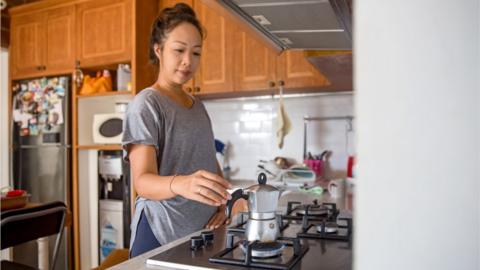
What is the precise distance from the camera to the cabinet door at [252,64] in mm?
2447

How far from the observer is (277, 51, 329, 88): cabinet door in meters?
2.31

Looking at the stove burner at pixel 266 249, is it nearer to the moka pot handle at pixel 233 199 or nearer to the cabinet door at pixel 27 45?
the moka pot handle at pixel 233 199

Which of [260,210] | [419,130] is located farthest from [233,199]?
[419,130]

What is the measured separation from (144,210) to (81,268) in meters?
2.27

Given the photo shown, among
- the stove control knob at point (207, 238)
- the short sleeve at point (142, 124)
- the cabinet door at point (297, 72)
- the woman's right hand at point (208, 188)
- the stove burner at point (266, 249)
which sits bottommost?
the stove control knob at point (207, 238)

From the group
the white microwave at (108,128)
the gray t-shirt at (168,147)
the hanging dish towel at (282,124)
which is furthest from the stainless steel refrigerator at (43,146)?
the gray t-shirt at (168,147)

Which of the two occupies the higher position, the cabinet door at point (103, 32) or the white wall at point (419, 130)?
the cabinet door at point (103, 32)

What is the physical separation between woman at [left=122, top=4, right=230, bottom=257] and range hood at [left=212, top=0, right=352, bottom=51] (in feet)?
0.68

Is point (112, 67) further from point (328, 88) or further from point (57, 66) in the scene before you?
point (328, 88)

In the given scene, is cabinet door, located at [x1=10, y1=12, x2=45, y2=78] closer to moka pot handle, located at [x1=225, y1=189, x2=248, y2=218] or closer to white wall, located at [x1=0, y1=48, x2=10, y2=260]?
white wall, located at [x1=0, y1=48, x2=10, y2=260]

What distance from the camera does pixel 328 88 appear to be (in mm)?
2385

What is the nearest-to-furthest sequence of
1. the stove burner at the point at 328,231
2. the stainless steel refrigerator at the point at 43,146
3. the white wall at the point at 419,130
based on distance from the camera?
the white wall at the point at 419,130 → the stove burner at the point at 328,231 → the stainless steel refrigerator at the point at 43,146

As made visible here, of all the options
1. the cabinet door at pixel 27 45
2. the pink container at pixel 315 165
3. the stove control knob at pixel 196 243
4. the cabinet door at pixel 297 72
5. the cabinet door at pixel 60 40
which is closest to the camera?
the stove control knob at pixel 196 243

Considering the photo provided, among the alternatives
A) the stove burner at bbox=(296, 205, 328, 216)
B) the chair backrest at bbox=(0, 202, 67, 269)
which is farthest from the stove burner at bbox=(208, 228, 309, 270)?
the chair backrest at bbox=(0, 202, 67, 269)
